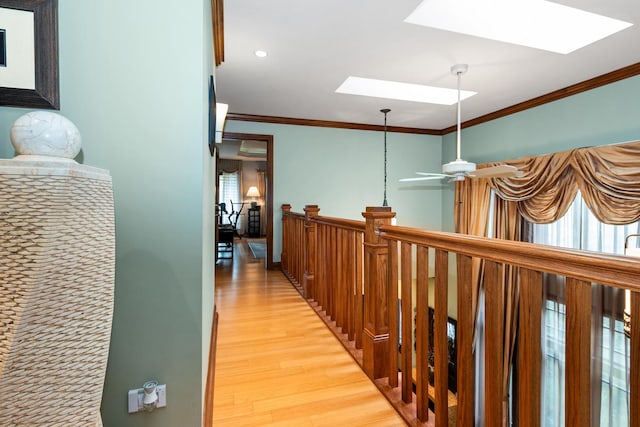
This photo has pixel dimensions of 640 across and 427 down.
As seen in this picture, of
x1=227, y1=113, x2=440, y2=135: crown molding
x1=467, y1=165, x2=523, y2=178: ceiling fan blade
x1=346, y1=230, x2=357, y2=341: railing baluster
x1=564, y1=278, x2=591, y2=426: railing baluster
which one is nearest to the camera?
x1=564, y1=278, x2=591, y2=426: railing baluster

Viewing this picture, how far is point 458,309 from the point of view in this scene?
118 centimetres

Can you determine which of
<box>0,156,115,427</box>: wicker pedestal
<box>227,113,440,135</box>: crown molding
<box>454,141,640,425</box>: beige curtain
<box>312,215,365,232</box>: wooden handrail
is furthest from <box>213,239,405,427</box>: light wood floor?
<box>227,113,440,135</box>: crown molding

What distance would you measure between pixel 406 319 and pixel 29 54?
5.82 ft

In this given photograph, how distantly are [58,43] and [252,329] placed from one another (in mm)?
2074

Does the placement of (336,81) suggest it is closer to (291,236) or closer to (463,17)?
(463,17)

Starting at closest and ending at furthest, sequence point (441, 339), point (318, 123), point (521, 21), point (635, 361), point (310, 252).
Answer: point (635, 361) → point (441, 339) → point (521, 21) → point (310, 252) → point (318, 123)

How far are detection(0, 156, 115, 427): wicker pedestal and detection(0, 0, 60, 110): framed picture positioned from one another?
38 cm

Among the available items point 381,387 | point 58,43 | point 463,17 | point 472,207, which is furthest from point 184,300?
point 472,207

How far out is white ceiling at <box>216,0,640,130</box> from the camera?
7.43ft

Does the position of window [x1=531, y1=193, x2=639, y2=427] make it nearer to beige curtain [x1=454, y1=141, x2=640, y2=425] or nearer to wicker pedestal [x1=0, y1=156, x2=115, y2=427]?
beige curtain [x1=454, y1=141, x2=640, y2=425]

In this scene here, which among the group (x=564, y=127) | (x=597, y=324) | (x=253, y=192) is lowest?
(x=597, y=324)

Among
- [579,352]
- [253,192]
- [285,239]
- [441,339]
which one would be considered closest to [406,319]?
[441,339]

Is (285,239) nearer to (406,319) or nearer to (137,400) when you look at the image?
(406,319)

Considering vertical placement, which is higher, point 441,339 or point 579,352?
point 579,352
